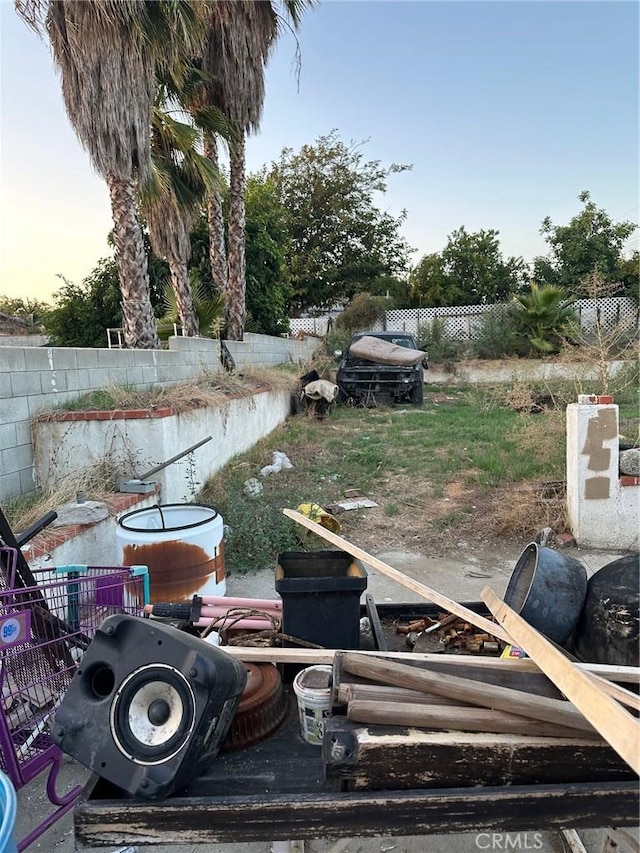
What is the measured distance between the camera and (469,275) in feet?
74.1

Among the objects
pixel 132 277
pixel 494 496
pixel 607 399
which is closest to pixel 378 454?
pixel 494 496

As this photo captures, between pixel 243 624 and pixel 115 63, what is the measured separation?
Answer: 5909mm

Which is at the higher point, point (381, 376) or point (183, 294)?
point (183, 294)

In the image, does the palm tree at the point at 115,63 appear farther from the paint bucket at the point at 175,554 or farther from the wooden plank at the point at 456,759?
the wooden plank at the point at 456,759

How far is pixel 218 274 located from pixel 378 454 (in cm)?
597

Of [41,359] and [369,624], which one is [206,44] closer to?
[41,359]

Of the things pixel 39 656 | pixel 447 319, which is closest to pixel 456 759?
pixel 39 656

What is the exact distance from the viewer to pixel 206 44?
8.81 meters

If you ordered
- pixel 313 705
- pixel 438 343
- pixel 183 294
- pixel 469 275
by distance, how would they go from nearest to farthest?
pixel 313 705
pixel 183 294
pixel 438 343
pixel 469 275

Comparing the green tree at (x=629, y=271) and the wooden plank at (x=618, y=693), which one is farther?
the green tree at (x=629, y=271)

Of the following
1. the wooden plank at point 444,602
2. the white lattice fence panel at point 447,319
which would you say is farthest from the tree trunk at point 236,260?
the wooden plank at point 444,602

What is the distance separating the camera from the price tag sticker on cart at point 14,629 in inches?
63.6

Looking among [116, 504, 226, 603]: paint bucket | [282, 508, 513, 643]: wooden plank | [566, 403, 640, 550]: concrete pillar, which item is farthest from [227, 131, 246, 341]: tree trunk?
[282, 508, 513, 643]: wooden plank

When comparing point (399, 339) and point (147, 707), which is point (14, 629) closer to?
point (147, 707)
